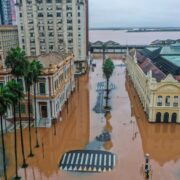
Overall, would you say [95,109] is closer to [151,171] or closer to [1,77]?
[1,77]

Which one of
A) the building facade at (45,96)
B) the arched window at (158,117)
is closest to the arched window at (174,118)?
the arched window at (158,117)

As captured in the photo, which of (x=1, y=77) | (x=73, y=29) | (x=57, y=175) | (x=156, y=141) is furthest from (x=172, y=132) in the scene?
(x=73, y=29)

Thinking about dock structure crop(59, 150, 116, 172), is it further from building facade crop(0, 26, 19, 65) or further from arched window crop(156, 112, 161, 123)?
building facade crop(0, 26, 19, 65)

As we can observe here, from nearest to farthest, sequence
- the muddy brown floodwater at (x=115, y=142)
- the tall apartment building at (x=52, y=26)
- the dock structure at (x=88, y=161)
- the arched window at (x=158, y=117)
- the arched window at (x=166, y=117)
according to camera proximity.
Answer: the muddy brown floodwater at (x=115, y=142)
the dock structure at (x=88, y=161)
the arched window at (x=166, y=117)
the arched window at (x=158, y=117)
the tall apartment building at (x=52, y=26)

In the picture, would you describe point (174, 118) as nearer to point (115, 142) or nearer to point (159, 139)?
point (159, 139)

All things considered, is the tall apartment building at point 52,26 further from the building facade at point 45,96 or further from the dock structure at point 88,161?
the dock structure at point 88,161

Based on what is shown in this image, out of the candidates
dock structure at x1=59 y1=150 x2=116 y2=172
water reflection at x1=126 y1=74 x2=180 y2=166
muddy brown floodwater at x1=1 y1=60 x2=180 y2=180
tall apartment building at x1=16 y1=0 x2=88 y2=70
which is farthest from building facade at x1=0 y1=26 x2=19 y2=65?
dock structure at x1=59 y1=150 x2=116 y2=172

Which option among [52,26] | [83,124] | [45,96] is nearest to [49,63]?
Result: [45,96]
